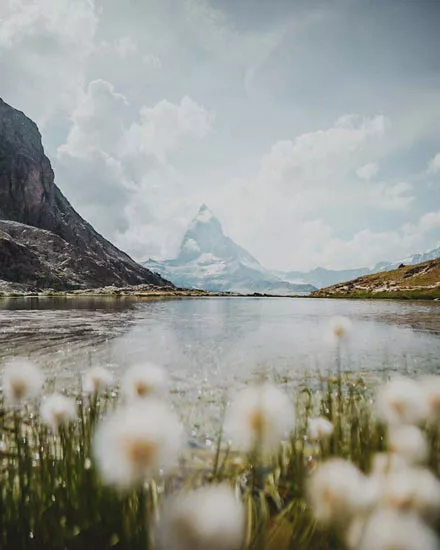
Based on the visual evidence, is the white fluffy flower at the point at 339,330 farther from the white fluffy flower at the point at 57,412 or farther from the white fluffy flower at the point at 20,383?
the white fluffy flower at the point at 20,383

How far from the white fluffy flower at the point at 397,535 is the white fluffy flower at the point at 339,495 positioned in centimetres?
13

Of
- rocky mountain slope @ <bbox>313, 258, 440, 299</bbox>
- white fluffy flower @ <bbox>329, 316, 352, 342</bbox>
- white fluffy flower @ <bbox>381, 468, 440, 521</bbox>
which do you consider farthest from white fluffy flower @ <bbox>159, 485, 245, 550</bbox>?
rocky mountain slope @ <bbox>313, 258, 440, 299</bbox>

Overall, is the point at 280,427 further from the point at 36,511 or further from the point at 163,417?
the point at 36,511

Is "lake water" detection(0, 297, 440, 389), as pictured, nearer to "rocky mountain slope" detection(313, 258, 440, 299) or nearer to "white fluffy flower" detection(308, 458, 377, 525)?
"white fluffy flower" detection(308, 458, 377, 525)

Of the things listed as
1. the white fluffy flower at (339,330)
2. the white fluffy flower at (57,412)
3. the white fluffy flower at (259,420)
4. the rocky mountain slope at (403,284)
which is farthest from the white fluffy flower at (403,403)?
the rocky mountain slope at (403,284)

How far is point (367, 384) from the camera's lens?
1045 cm

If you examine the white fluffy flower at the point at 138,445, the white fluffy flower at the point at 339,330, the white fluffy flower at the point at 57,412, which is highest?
the white fluffy flower at the point at 339,330

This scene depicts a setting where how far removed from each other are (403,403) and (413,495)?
1.09 meters

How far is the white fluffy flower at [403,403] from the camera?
2816mm

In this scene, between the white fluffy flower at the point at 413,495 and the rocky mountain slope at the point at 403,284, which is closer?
the white fluffy flower at the point at 413,495

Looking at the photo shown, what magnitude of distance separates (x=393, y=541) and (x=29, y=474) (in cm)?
296

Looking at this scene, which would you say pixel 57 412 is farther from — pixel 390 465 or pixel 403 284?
pixel 403 284

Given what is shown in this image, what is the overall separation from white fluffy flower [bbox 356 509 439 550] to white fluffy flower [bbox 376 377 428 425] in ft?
3.89

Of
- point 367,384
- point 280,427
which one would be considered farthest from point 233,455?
point 367,384
